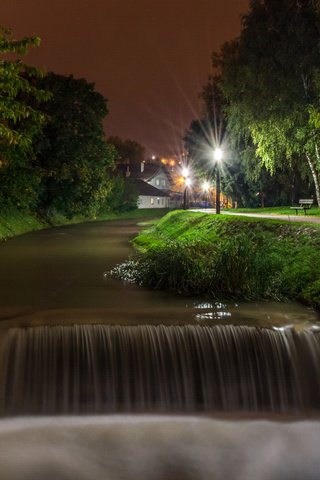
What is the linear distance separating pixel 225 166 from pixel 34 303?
41.1 meters

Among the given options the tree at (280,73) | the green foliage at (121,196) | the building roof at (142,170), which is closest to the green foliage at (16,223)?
the tree at (280,73)

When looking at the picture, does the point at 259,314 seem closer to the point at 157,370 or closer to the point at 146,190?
the point at 157,370

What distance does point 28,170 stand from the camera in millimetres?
37656

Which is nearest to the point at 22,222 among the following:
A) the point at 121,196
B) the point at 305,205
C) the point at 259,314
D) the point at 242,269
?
the point at 305,205

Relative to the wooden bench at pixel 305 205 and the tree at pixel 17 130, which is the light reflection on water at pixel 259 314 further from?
the wooden bench at pixel 305 205

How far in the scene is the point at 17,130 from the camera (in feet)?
113

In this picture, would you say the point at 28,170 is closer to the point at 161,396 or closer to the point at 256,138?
the point at 256,138

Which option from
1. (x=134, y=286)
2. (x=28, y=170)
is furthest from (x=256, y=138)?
(x=134, y=286)

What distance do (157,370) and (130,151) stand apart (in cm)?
Answer: 14457

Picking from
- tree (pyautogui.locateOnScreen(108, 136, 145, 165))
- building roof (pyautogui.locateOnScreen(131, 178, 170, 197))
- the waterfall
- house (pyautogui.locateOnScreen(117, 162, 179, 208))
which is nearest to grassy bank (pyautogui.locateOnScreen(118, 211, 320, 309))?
the waterfall

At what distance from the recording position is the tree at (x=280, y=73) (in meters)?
29.9

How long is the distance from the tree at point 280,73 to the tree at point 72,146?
640 inches

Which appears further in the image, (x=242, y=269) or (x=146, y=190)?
(x=146, y=190)

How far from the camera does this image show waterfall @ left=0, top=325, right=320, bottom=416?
9.54 m
